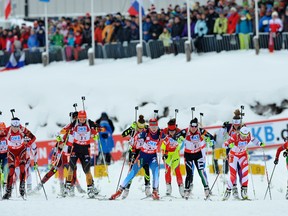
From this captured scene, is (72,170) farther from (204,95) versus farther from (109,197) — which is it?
(204,95)

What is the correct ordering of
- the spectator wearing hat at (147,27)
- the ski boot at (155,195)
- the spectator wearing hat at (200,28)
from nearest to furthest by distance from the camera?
1. the ski boot at (155,195)
2. the spectator wearing hat at (200,28)
3. the spectator wearing hat at (147,27)

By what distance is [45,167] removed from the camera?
30906 millimetres

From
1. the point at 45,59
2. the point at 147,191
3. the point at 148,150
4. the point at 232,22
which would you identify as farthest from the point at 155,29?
the point at 148,150

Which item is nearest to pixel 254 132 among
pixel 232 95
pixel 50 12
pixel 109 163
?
pixel 232 95

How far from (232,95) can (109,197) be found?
914 centimetres

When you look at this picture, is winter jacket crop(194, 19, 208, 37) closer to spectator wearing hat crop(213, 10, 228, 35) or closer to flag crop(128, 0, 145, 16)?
spectator wearing hat crop(213, 10, 228, 35)

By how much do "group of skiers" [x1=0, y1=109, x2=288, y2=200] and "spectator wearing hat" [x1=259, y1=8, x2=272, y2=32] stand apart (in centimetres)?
878

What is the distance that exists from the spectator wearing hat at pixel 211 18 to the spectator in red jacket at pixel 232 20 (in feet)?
1.68

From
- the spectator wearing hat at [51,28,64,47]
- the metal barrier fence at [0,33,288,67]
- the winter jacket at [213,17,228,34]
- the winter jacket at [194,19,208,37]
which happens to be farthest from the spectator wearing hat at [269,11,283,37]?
the spectator wearing hat at [51,28,64,47]

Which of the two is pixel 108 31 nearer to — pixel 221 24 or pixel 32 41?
pixel 32 41

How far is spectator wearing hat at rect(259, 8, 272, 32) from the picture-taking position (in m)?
31.8

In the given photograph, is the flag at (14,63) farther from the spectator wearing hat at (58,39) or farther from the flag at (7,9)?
the flag at (7,9)

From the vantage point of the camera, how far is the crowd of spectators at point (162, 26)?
106 ft

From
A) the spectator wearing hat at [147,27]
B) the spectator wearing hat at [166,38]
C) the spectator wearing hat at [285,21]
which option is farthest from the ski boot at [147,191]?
the spectator wearing hat at [147,27]
